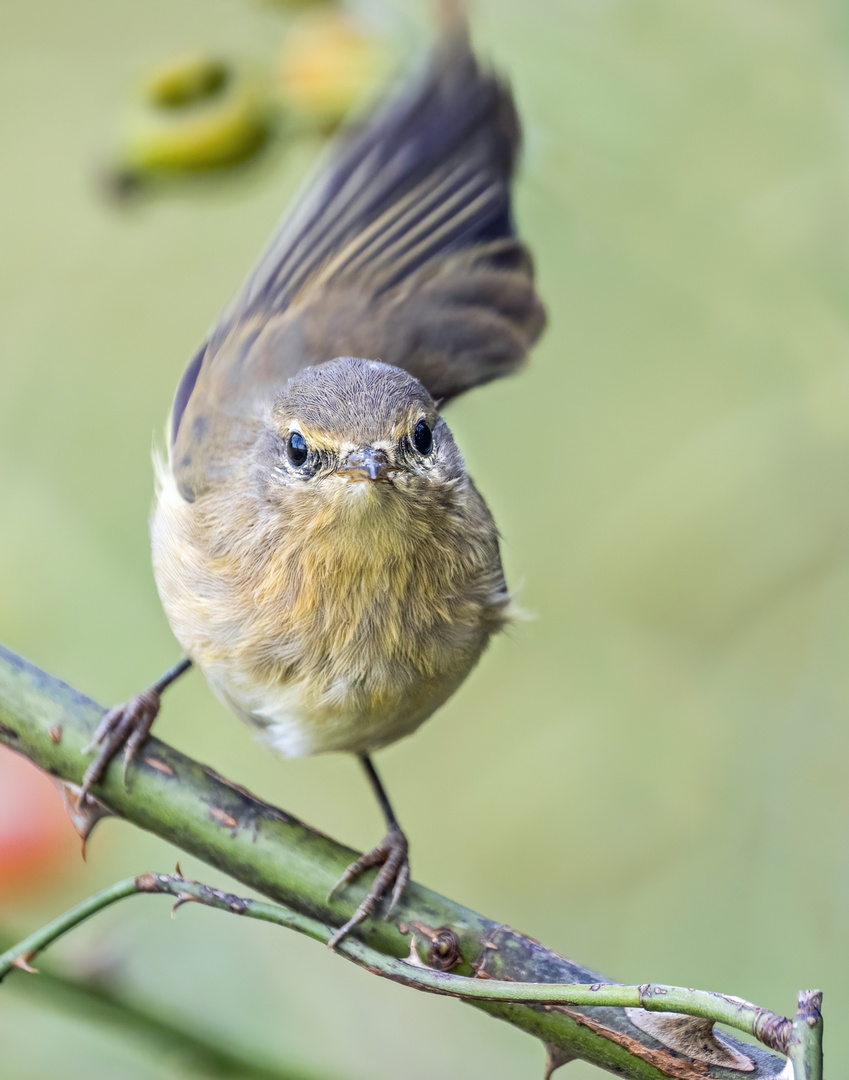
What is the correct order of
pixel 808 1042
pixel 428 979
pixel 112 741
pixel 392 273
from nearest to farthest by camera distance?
pixel 808 1042
pixel 428 979
pixel 112 741
pixel 392 273

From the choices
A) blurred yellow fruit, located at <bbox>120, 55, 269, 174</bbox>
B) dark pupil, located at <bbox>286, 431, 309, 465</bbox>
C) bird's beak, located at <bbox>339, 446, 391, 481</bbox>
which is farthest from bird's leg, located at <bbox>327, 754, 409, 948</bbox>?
blurred yellow fruit, located at <bbox>120, 55, 269, 174</bbox>

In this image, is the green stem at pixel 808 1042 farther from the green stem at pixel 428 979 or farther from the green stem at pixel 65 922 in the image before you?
the green stem at pixel 65 922

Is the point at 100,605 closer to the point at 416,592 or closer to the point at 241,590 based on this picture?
the point at 241,590

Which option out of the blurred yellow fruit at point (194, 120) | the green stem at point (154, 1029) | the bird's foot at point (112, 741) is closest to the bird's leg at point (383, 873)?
the green stem at point (154, 1029)

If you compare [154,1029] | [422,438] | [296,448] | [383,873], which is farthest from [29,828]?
[422,438]

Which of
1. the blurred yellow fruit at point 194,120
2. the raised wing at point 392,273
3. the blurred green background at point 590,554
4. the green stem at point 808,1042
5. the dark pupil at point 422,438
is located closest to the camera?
the green stem at point 808,1042

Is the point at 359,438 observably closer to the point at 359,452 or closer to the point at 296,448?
the point at 359,452

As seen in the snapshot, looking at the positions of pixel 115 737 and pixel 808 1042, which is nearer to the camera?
pixel 808 1042

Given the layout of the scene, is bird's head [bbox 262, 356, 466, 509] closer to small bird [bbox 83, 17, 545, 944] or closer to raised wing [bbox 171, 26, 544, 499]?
small bird [bbox 83, 17, 545, 944]
